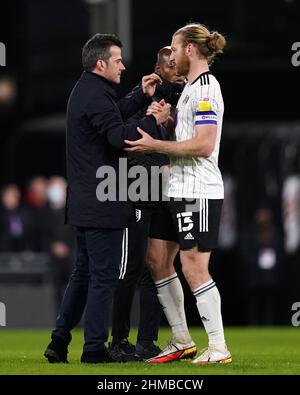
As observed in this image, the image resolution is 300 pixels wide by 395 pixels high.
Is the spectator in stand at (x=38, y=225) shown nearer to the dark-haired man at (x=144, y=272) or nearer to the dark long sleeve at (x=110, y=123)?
the dark-haired man at (x=144, y=272)

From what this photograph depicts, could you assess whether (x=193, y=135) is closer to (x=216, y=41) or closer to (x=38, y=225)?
(x=216, y=41)

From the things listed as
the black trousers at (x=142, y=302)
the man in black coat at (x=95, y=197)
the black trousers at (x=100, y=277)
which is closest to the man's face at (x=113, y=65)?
the man in black coat at (x=95, y=197)

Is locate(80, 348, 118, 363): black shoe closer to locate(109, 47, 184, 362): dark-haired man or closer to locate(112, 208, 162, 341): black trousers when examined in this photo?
locate(109, 47, 184, 362): dark-haired man

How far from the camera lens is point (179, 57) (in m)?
9.73

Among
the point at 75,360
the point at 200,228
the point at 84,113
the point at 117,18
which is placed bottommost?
the point at 75,360

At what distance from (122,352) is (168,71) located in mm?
2102

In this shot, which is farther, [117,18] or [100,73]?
[117,18]

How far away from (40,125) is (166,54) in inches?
546

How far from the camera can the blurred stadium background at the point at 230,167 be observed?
63.1 ft

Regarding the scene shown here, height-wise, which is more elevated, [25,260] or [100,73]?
[100,73]

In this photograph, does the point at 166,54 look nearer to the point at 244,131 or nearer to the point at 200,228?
the point at 200,228

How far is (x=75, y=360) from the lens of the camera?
10062 mm
